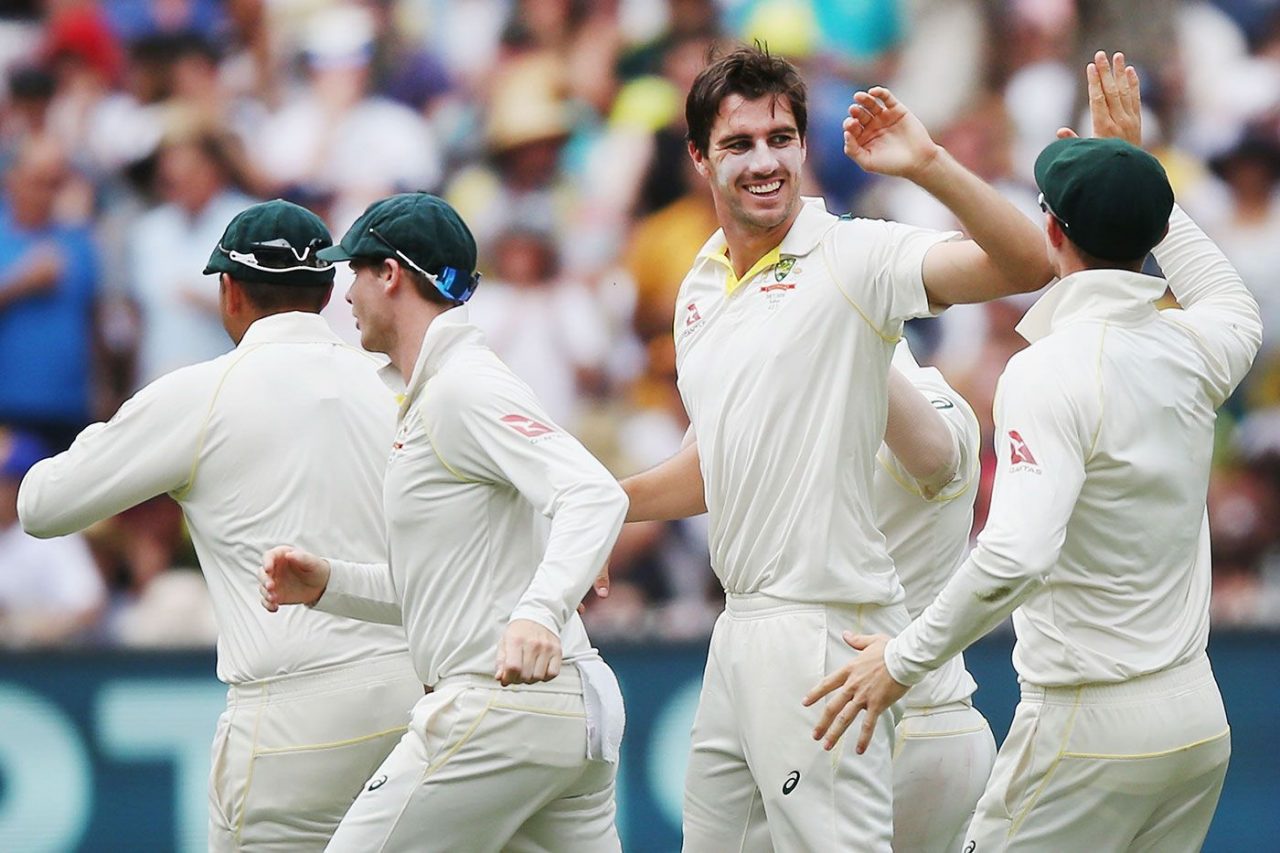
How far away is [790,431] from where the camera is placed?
4574 mm

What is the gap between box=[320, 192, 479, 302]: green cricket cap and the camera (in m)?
4.70

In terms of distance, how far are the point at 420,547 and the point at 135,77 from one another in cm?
571

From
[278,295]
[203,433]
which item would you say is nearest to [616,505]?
[203,433]

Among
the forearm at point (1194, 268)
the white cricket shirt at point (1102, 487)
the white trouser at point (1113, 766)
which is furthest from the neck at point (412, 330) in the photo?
the forearm at point (1194, 268)

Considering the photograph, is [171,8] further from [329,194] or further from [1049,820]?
[1049,820]

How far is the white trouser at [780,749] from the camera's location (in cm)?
442

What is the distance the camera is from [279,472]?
16.8ft

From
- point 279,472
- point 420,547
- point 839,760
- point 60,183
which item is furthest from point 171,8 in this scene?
point 839,760

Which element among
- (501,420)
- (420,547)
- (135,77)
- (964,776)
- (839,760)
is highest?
(135,77)

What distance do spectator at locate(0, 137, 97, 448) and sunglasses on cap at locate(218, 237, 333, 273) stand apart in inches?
148

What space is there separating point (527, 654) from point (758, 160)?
145cm

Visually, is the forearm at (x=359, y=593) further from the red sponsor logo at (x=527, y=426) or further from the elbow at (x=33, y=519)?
the elbow at (x=33, y=519)

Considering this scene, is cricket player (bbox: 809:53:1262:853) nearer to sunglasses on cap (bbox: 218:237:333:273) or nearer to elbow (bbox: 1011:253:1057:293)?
elbow (bbox: 1011:253:1057:293)

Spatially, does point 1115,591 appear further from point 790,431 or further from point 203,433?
point 203,433
